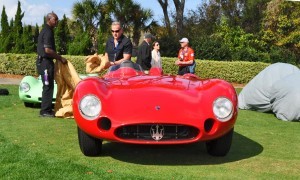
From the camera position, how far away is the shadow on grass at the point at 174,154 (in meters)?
4.84

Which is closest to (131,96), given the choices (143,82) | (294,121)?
(143,82)

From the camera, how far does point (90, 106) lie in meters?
4.59

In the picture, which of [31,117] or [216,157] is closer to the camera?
[216,157]

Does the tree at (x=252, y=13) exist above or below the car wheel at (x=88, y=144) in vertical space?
above

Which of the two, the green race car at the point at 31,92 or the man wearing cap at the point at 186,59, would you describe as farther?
the man wearing cap at the point at 186,59

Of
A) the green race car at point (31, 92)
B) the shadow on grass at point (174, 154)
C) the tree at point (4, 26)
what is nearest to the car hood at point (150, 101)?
the shadow on grass at point (174, 154)

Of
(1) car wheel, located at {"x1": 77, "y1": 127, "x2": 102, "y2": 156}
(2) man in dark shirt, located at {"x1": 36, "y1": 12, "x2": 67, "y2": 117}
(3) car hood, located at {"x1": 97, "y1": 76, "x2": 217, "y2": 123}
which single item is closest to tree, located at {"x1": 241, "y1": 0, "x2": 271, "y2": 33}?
(2) man in dark shirt, located at {"x1": 36, "y1": 12, "x2": 67, "y2": 117}

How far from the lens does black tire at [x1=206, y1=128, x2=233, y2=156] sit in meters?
4.92

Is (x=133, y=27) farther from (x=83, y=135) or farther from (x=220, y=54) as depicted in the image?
(x=83, y=135)

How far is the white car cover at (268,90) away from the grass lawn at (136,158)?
6.56ft

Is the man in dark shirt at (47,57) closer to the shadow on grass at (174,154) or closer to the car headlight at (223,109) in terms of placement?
the shadow on grass at (174,154)

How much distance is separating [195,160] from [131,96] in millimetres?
1008

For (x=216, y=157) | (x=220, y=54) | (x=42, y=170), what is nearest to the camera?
(x=42, y=170)

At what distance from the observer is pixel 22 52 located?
79.0 feet
